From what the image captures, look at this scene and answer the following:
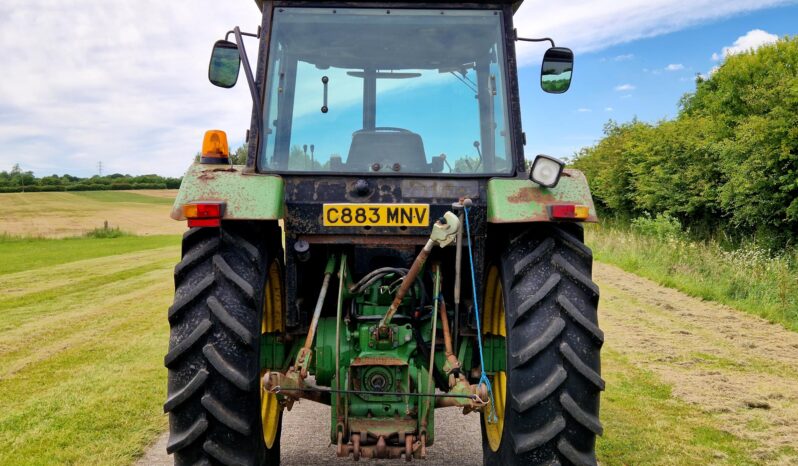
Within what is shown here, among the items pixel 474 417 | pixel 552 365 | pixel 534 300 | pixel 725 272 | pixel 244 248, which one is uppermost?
pixel 244 248

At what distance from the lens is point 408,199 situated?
381 cm

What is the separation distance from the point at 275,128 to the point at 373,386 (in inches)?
57.0

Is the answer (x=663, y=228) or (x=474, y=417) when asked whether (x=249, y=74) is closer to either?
(x=474, y=417)

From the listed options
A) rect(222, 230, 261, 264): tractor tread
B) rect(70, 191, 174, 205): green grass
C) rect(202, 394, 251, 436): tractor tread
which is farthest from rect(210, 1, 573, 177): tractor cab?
rect(70, 191, 174, 205): green grass

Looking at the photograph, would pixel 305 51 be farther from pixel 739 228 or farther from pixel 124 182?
pixel 124 182

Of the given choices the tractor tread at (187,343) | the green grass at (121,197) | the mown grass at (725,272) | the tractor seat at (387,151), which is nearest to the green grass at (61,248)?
the mown grass at (725,272)

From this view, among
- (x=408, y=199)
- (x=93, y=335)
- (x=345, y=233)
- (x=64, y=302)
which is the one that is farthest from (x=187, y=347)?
(x=64, y=302)

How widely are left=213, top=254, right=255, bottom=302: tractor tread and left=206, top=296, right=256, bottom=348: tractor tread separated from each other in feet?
0.38

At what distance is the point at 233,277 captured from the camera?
3.48 meters

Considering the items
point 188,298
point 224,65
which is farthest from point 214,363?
point 224,65

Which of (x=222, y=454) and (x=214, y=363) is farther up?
(x=214, y=363)

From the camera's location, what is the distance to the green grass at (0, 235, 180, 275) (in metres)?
20.5

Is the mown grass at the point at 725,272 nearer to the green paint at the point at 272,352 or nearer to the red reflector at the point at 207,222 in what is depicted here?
the green paint at the point at 272,352

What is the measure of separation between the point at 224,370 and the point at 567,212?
5.55ft
